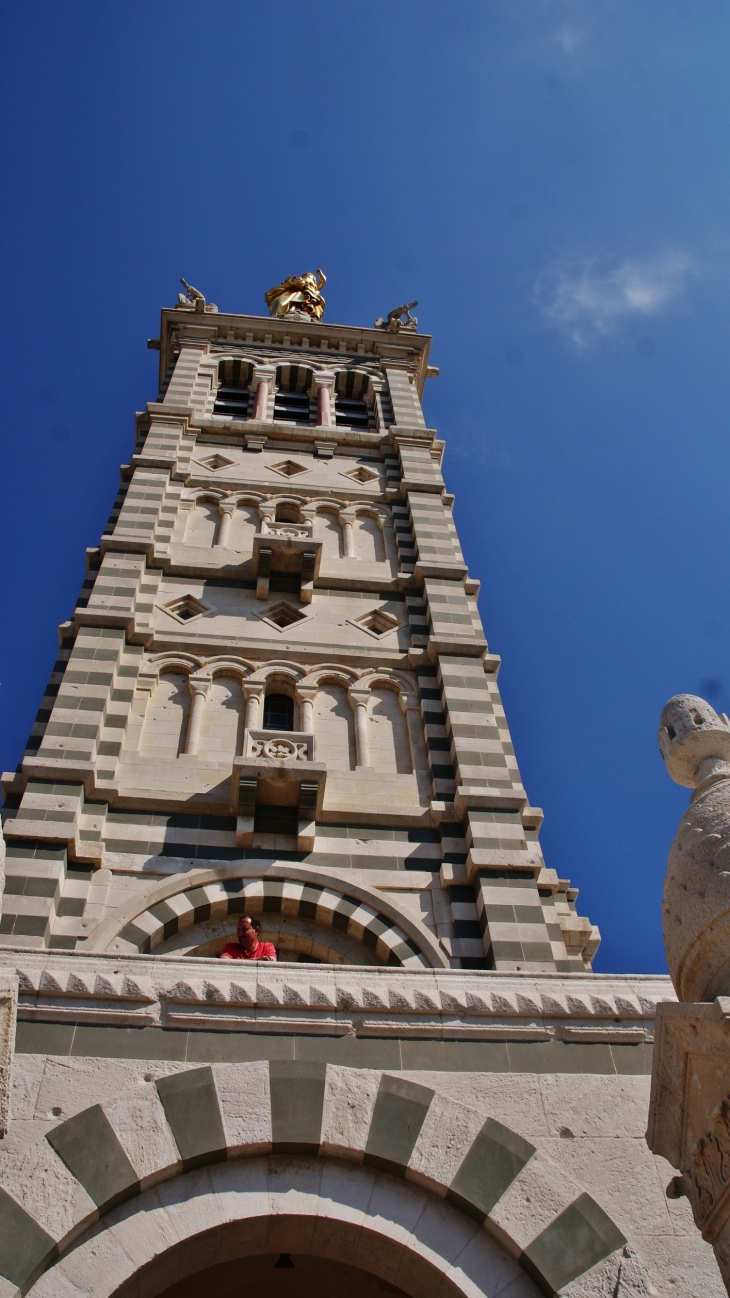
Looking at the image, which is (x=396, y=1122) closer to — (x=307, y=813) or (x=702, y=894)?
(x=702, y=894)

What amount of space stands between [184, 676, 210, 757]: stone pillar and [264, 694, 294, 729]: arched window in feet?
3.02

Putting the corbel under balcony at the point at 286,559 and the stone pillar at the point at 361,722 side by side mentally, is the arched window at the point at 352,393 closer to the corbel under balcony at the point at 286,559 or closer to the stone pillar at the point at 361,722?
the corbel under balcony at the point at 286,559

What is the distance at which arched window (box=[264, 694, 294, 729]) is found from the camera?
15172 millimetres

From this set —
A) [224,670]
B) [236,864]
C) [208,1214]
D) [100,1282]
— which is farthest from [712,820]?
[224,670]

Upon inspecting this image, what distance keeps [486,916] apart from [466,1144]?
4.30 m

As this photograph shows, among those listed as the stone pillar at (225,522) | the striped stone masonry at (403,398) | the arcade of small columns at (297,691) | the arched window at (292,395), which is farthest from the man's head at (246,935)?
the arched window at (292,395)

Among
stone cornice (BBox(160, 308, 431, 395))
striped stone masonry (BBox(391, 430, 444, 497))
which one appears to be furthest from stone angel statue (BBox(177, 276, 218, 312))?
striped stone masonry (BBox(391, 430, 444, 497))

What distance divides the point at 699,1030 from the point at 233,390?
72.1ft

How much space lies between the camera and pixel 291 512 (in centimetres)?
1994

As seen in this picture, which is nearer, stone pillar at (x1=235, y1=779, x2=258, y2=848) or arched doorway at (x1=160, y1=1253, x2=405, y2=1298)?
arched doorway at (x1=160, y1=1253, x2=405, y2=1298)

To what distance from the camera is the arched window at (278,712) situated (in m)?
15.2

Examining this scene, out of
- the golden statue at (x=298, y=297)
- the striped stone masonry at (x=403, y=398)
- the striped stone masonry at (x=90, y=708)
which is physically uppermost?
the golden statue at (x=298, y=297)

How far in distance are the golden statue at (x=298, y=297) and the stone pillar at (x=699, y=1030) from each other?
27443 millimetres

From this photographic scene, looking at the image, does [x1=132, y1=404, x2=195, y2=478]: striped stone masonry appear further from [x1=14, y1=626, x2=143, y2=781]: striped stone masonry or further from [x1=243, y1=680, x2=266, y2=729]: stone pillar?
[x1=243, y1=680, x2=266, y2=729]: stone pillar
